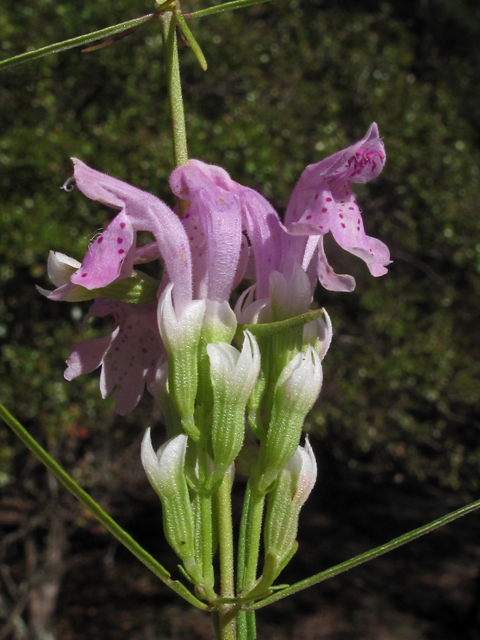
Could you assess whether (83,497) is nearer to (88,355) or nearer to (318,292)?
(88,355)

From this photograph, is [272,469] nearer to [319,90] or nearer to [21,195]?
[21,195]

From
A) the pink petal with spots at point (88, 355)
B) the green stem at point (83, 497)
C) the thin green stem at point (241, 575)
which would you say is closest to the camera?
the green stem at point (83, 497)

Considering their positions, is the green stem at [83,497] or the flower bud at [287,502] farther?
the flower bud at [287,502]

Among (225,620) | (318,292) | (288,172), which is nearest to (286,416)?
(225,620)

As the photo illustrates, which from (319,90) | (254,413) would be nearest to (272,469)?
(254,413)

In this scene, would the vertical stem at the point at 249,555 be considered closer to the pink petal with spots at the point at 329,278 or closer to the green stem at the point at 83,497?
the green stem at the point at 83,497

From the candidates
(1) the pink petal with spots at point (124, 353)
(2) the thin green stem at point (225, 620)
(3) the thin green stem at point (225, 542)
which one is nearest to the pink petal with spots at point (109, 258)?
(1) the pink petal with spots at point (124, 353)

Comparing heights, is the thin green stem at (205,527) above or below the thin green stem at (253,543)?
above
